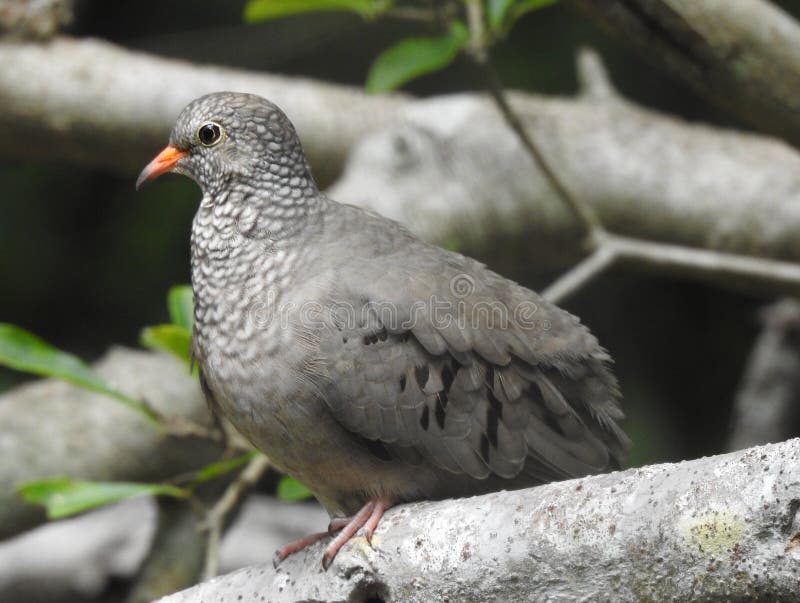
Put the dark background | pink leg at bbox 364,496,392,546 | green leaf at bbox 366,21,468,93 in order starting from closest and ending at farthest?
pink leg at bbox 364,496,392,546, green leaf at bbox 366,21,468,93, the dark background

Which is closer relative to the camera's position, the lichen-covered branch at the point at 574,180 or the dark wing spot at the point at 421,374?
the dark wing spot at the point at 421,374

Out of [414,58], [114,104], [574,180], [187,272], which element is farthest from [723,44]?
[187,272]

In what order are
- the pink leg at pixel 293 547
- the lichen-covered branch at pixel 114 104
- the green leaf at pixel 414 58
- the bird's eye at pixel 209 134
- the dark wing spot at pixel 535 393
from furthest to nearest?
the lichen-covered branch at pixel 114 104
the green leaf at pixel 414 58
the bird's eye at pixel 209 134
the dark wing spot at pixel 535 393
the pink leg at pixel 293 547

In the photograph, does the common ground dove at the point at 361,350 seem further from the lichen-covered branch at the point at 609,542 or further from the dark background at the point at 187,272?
the dark background at the point at 187,272

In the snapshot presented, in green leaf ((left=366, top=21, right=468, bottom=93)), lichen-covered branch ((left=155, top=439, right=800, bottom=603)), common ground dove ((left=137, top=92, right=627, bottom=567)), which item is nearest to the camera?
lichen-covered branch ((left=155, top=439, right=800, bottom=603))

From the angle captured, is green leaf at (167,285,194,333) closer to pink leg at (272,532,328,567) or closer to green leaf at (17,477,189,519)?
green leaf at (17,477,189,519)

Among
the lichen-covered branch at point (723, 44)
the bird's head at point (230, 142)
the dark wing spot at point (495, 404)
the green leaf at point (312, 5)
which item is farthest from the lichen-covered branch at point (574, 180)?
the dark wing spot at point (495, 404)

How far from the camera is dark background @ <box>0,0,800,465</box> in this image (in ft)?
17.3

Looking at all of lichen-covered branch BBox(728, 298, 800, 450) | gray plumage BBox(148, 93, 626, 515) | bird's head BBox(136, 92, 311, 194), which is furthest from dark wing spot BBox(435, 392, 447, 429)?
lichen-covered branch BBox(728, 298, 800, 450)

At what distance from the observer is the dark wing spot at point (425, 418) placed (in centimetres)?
234

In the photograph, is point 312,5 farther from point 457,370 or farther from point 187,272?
point 187,272

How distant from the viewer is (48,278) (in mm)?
5352

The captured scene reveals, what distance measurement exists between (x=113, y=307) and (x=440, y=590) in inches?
150

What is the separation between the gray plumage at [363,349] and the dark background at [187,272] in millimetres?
2688
